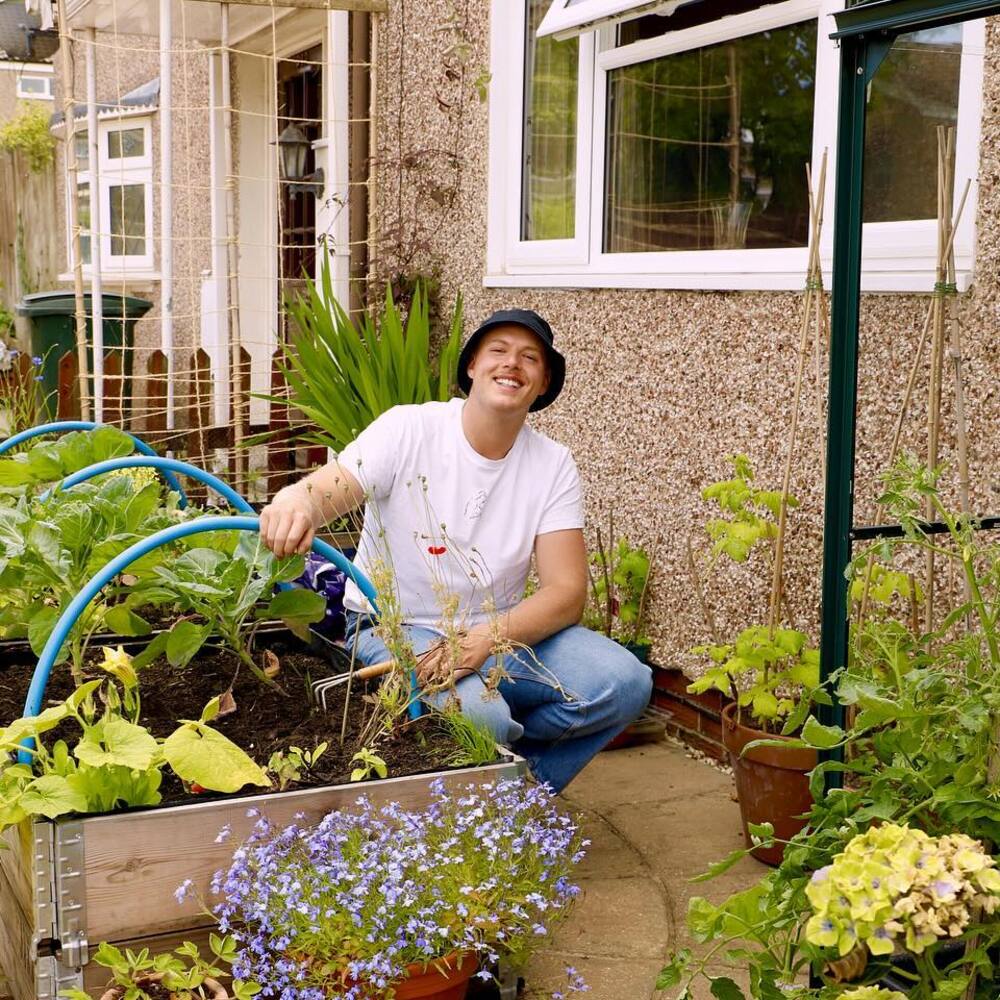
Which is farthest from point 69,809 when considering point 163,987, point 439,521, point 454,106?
point 454,106

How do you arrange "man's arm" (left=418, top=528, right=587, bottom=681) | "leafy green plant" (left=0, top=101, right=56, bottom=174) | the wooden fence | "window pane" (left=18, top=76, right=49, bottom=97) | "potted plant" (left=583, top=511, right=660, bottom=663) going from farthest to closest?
"window pane" (left=18, top=76, right=49, bottom=97)
"leafy green plant" (left=0, top=101, right=56, bottom=174)
the wooden fence
"potted plant" (left=583, top=511, right=660, bottom=663)
"man's arm" (left=418, top=528, right=587, bottom=681)

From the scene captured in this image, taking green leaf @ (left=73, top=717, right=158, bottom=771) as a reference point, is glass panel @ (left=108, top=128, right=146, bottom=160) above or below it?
above

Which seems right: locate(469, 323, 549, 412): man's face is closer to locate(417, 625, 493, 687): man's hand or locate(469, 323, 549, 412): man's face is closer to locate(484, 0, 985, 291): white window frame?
locate(417, 625, 493, 687): man's hand

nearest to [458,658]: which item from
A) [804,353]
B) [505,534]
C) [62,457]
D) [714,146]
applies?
[505,534]

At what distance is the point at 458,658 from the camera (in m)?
2.73

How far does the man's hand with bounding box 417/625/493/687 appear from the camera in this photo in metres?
2.77

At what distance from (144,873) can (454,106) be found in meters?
3.94

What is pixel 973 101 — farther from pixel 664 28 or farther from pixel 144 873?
pixel 144 873

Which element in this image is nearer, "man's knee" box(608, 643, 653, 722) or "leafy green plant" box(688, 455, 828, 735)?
"man's knee" box(608, 643, 653, 722)

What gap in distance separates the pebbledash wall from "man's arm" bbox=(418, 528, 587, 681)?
2.38 ft

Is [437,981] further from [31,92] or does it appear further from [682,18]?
[31,92]

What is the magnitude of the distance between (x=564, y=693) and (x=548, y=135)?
8.77 ft

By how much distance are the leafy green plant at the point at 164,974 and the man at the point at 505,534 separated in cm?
100

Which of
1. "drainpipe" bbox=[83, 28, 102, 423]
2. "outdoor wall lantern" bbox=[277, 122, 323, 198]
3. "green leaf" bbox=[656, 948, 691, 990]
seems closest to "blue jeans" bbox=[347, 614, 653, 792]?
"green leaf" bbox=[656, 948, 691, 990]
